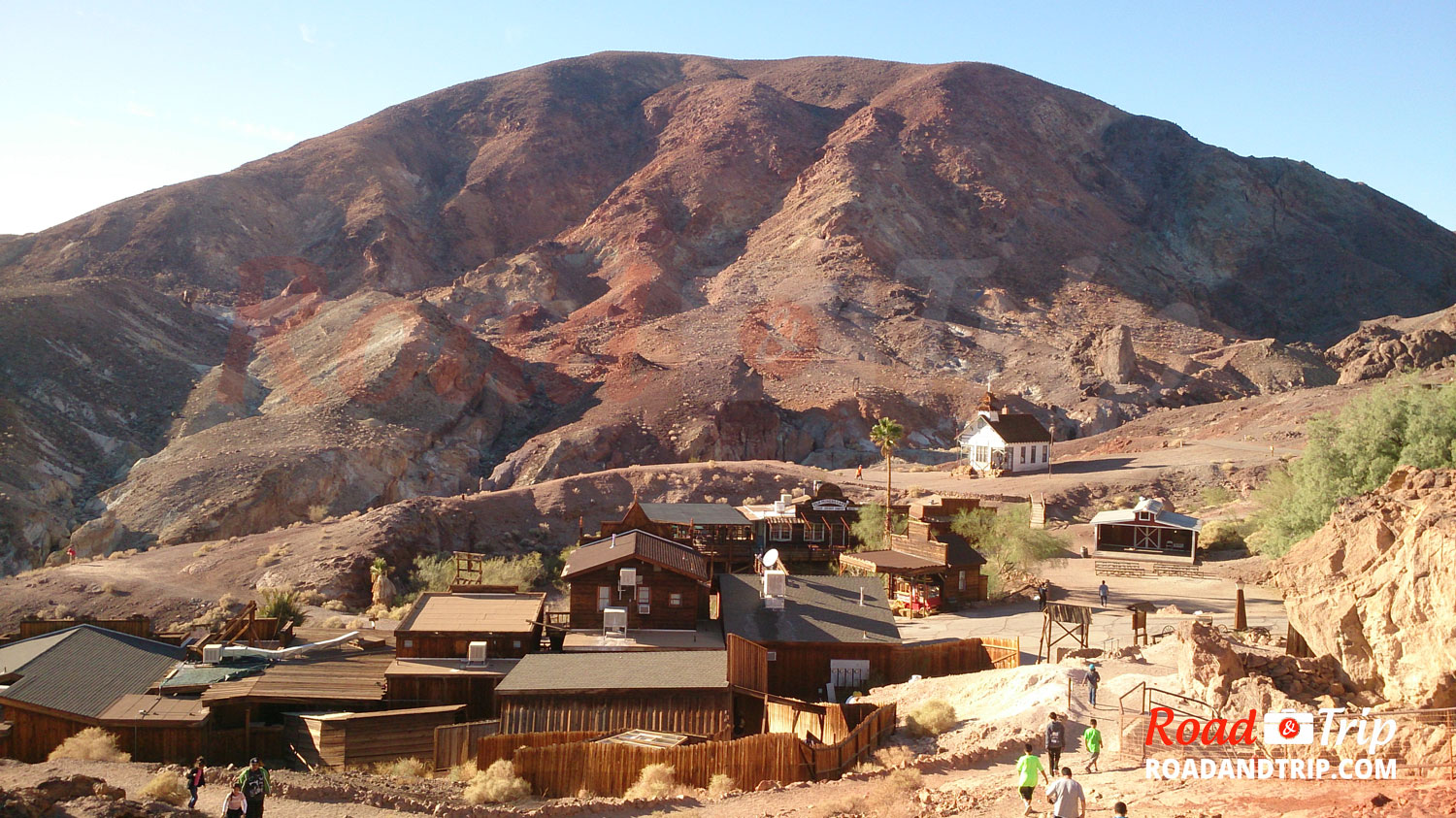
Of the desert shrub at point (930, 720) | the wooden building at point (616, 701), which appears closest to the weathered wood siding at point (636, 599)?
the wooden building at point (616, 701)

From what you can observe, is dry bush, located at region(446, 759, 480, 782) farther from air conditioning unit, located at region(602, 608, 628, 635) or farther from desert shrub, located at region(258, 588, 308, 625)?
desert shrub, located at region(258, 588, 308, 625)

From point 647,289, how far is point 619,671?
77197 mm

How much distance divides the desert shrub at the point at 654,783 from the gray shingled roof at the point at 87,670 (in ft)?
36.2

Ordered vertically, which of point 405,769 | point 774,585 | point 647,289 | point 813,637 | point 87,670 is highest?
point 647,289

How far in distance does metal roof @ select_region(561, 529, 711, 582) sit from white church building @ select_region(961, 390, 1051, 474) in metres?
30.1

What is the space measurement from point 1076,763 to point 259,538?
35.0 metres

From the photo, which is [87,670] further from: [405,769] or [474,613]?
[405,769]

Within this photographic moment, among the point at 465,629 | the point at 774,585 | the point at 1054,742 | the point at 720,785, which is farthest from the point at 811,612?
the point at 1054,742

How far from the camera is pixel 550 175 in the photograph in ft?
417

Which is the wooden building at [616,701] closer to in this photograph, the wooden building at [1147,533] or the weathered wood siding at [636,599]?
the weathered wood siding at [636,599]

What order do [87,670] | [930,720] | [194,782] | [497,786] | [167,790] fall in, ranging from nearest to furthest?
[194,782]
[167,790]
[497,786]
[930,720]
[87,670]

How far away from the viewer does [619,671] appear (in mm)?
19344

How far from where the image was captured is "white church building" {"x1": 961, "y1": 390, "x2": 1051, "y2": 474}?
5162 cm

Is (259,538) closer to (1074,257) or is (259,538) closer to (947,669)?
(947,669)
